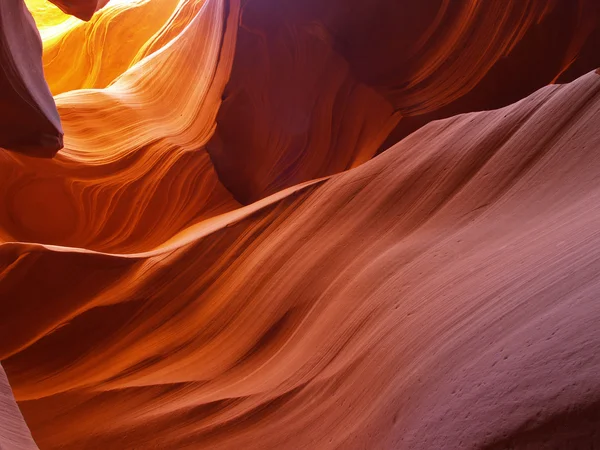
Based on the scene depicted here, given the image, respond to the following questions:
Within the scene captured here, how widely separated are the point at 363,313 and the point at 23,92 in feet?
4.90

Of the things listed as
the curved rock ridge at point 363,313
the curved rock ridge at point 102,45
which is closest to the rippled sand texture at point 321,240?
the curved rock ridge at point 363,313

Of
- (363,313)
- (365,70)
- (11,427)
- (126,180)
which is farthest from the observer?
(365,70)

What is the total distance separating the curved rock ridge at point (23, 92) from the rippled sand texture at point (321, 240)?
56 mm

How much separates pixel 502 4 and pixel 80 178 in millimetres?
2974

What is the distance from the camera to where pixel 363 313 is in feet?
5.54

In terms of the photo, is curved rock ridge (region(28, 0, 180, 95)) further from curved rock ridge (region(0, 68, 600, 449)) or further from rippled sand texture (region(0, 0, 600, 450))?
curved rock ridge (region(0, 68, 600, 449))

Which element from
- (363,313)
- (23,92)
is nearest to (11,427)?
(363,313)

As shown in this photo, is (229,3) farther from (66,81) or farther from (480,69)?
(66,81)

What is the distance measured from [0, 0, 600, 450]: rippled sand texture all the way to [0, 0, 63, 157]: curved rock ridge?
6 cm

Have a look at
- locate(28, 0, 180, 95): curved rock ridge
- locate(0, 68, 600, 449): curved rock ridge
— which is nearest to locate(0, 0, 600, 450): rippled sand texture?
locate(0, 68, 600, 449): curved rock ridge

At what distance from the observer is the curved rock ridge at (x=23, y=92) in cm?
204

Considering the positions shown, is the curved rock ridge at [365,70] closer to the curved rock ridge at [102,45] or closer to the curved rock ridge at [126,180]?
the curved rock ridge at [126,180]

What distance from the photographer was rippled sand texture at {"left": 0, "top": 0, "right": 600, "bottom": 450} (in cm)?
124

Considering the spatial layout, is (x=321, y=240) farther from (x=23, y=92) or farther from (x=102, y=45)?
(x=102, y=45)
